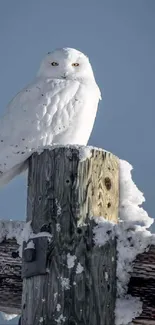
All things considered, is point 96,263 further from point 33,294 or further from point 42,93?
point 42,93

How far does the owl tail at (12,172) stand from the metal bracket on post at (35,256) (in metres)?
0.65

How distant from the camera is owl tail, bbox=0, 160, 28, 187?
319 centimetres

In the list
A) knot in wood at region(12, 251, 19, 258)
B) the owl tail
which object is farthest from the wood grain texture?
the owl tail

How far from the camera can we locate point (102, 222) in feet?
8.26

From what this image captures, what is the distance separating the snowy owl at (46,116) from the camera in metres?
3.30

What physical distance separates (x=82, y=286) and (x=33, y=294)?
8.8 inches

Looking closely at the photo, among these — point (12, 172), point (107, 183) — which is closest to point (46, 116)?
point (12, 172)

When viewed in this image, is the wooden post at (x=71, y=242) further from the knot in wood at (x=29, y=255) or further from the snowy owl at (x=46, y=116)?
the snowy owl at (x=46, y=116)

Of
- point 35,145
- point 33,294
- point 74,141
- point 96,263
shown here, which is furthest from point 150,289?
point 74,141

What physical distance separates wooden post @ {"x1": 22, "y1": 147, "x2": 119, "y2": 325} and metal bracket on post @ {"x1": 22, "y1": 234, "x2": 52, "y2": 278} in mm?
20

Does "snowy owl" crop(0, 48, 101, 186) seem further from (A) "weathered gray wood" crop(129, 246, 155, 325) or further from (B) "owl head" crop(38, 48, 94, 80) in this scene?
(A) "weathered gray wood" crop(129, 246, 155, 325)

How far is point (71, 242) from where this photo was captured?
2.53 meters

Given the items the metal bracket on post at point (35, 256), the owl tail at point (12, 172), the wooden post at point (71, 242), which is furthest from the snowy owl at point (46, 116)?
the metal bracket on post at point (35, 256)

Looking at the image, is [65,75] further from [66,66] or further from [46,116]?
[46,116]
